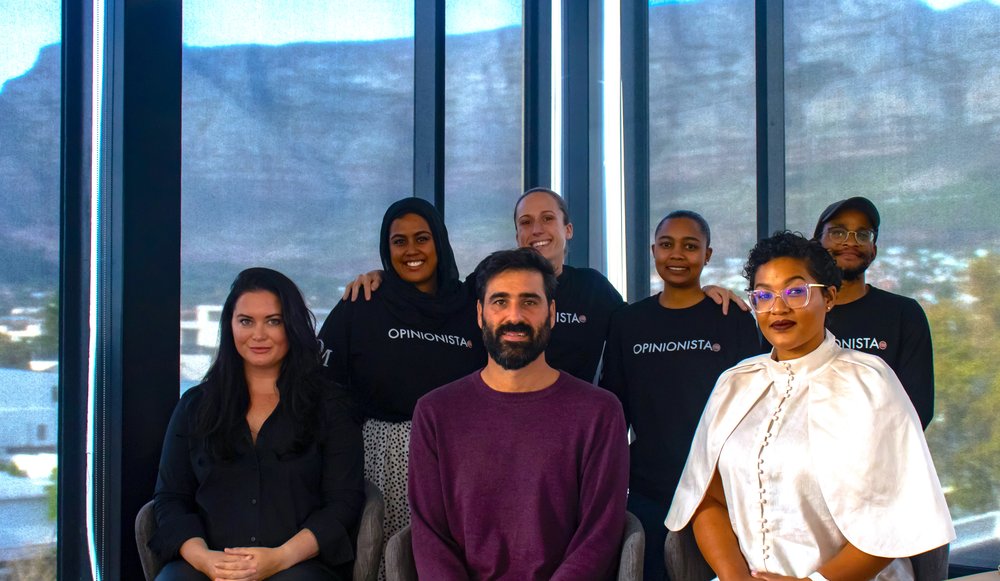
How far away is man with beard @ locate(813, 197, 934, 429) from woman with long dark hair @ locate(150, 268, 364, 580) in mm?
1686

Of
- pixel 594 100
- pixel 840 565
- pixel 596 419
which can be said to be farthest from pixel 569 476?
pixel 594 100

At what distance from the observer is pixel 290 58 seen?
12.8 ft

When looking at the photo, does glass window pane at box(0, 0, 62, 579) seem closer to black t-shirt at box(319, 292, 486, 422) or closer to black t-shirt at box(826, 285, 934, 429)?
black t-shirt at box(319, 292, 486, 422)

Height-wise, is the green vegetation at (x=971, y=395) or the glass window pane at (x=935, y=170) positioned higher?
the glass window pane at (x=935, y=170)

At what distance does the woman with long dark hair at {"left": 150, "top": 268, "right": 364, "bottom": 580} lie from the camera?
2.71 m

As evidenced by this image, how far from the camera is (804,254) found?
8.23ft

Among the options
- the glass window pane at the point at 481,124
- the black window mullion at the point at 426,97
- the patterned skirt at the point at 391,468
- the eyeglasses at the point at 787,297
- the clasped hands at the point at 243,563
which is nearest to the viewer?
the eyeglasses at the point at 787,297

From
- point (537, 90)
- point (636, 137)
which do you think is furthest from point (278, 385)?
point (636, 137)

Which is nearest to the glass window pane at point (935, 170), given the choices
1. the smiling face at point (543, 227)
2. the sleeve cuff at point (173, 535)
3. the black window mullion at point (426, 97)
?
the smiling face at point (543, 227)

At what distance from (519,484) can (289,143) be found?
6.51 feet

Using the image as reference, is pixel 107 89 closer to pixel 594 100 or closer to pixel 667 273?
pixel 667 273

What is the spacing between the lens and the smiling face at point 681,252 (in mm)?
3305

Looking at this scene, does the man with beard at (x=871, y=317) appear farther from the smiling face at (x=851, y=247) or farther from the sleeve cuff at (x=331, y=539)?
the sleeve cuff at (x=331, y=539)

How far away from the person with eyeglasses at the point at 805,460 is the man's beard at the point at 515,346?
21.0 inches
